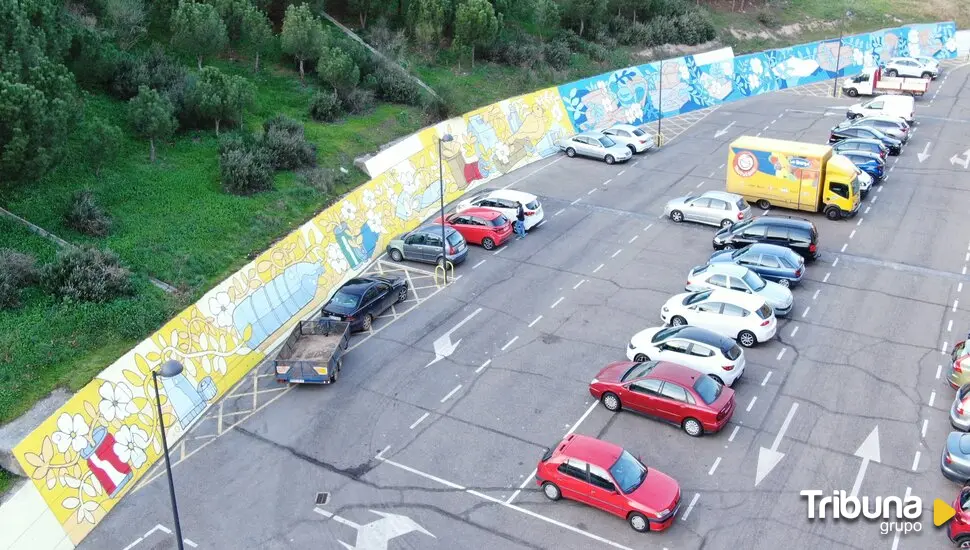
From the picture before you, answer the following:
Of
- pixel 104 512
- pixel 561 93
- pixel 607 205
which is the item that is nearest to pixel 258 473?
pixel 104 512

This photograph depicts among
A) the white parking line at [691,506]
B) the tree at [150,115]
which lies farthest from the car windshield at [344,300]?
the white parking line at [691,506]

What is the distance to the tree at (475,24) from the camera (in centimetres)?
5238

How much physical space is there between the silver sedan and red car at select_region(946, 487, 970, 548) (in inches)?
709

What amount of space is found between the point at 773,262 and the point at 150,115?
82.6 ft

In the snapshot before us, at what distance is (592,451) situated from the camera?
66.4 feet

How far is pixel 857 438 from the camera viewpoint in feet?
73.8

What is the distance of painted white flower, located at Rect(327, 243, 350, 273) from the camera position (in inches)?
1296

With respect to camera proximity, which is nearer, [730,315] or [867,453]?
[867,453]

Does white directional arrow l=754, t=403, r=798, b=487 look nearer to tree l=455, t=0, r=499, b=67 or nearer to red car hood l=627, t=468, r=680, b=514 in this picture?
red car hood l=627, t=468, r=680, b=514

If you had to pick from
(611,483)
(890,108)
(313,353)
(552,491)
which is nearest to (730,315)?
(611,483)

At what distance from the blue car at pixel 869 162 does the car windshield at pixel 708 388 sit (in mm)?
22585

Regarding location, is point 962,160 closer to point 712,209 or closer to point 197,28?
point 712,209

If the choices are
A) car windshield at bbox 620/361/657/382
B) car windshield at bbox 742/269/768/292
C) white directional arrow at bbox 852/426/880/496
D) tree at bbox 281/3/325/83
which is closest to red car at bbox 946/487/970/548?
white directional arrow at bbox 852/426/880/496

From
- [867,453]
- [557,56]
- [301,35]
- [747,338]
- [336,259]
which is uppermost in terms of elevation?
[301,35]
